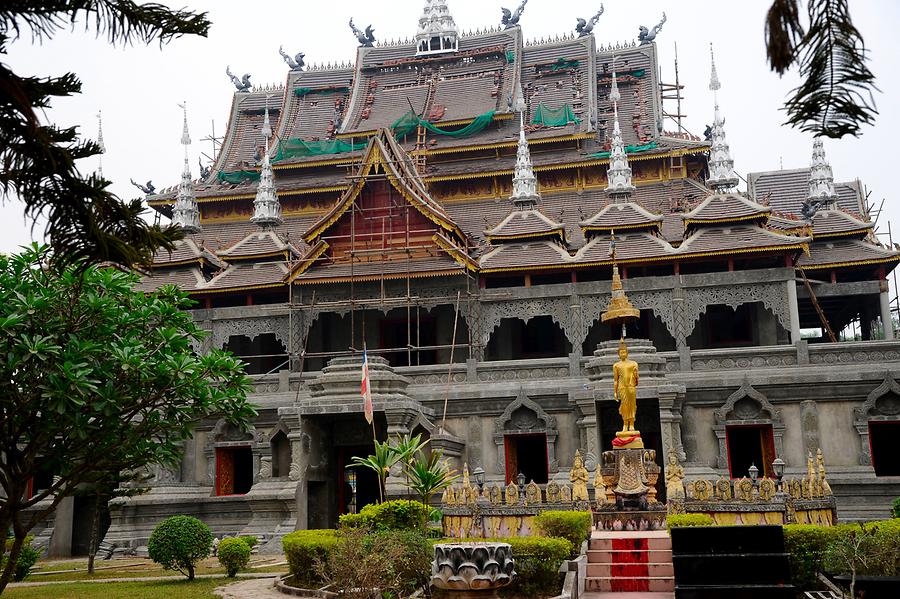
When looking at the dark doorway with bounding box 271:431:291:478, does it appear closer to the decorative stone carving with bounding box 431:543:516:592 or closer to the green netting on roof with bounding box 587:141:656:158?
the decorative stone carving with bounding box 431:543:516:592

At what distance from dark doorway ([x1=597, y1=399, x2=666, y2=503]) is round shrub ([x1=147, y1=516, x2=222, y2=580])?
11066 millimetres

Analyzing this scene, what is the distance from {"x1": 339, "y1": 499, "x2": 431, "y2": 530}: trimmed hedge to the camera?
54.4 ft

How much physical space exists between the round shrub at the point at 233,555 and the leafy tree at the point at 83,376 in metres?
2.00

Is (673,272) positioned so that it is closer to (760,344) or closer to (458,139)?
(760,344)

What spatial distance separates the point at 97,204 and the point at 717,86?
34832 mm

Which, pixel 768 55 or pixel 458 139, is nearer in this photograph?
pixel 768 55

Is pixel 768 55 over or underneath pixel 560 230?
underneath

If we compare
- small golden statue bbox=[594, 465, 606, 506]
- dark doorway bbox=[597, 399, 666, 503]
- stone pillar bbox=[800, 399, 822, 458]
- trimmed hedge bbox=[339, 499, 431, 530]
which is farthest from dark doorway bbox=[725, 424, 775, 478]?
trimmed hedge bbox=[339, 499, 431, 530]

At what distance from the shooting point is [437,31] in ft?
146

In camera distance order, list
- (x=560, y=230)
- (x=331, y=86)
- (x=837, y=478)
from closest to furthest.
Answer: (x=837, y=478) < (x=560, y=230) < (x=331, y=86)

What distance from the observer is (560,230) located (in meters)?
29.9

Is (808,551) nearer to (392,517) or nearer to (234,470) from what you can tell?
(392,517)

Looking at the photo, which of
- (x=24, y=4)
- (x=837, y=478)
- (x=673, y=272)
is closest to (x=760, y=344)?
(x=673, y=272)

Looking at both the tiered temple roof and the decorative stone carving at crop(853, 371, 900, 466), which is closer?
the decorative stone carving at crop(853, 371, 900, 466)
